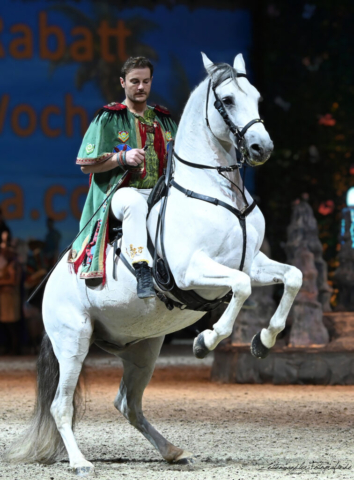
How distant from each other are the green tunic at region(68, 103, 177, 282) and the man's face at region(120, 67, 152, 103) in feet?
0.30

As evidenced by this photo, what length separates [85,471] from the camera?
446 centimetres

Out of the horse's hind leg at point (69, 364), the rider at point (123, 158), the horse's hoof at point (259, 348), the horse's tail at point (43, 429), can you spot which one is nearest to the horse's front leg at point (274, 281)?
the horse's hoof at point (259, 348)

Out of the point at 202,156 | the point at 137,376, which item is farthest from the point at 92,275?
the point at 202,156

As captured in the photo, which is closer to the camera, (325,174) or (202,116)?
(202,116)

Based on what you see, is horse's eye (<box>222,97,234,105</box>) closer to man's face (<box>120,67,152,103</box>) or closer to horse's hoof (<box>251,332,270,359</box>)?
man's face (<box>120,67,152,103</box>)

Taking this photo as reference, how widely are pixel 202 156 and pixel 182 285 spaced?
71 cm

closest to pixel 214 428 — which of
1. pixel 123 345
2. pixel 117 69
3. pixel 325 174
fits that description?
pixel 123 345

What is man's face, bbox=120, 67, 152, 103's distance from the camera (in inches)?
183

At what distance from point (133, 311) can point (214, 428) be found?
6.39 ft

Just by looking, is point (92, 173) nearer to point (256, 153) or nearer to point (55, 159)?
point (256, 153)

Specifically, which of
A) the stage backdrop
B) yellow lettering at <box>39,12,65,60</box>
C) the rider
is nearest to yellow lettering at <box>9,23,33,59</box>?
the stage backdrop

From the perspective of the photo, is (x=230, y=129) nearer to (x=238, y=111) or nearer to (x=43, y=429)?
(x=238, y=111)

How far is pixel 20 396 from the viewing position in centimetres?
805

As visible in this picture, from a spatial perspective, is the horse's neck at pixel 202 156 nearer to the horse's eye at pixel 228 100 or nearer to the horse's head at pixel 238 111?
the horse's head at pixel 238 111
